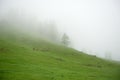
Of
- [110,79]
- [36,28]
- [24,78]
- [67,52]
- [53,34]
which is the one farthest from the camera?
[36,28]

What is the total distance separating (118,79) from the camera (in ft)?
153

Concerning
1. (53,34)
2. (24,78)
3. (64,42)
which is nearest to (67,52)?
(64,42)

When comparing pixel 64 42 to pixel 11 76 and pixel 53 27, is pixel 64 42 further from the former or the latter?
pixel 11 76

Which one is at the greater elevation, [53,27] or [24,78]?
[53,27]

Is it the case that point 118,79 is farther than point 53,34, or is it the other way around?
point 53,34

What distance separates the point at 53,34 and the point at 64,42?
39.4 meters

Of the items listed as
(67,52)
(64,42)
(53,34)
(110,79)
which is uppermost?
(53,34)

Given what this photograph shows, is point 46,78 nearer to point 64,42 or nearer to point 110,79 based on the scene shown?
point 110,79

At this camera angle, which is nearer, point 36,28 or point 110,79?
point 110,79

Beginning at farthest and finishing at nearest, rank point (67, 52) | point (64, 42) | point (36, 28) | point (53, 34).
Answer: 1. point (36, 28)
2. point (53, 34)
3. point (64, 42)
4. point (67, 52)

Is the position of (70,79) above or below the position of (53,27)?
below

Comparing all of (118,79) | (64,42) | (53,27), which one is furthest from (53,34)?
(118,79)

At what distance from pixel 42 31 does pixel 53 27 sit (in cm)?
1345

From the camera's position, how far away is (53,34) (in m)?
165
